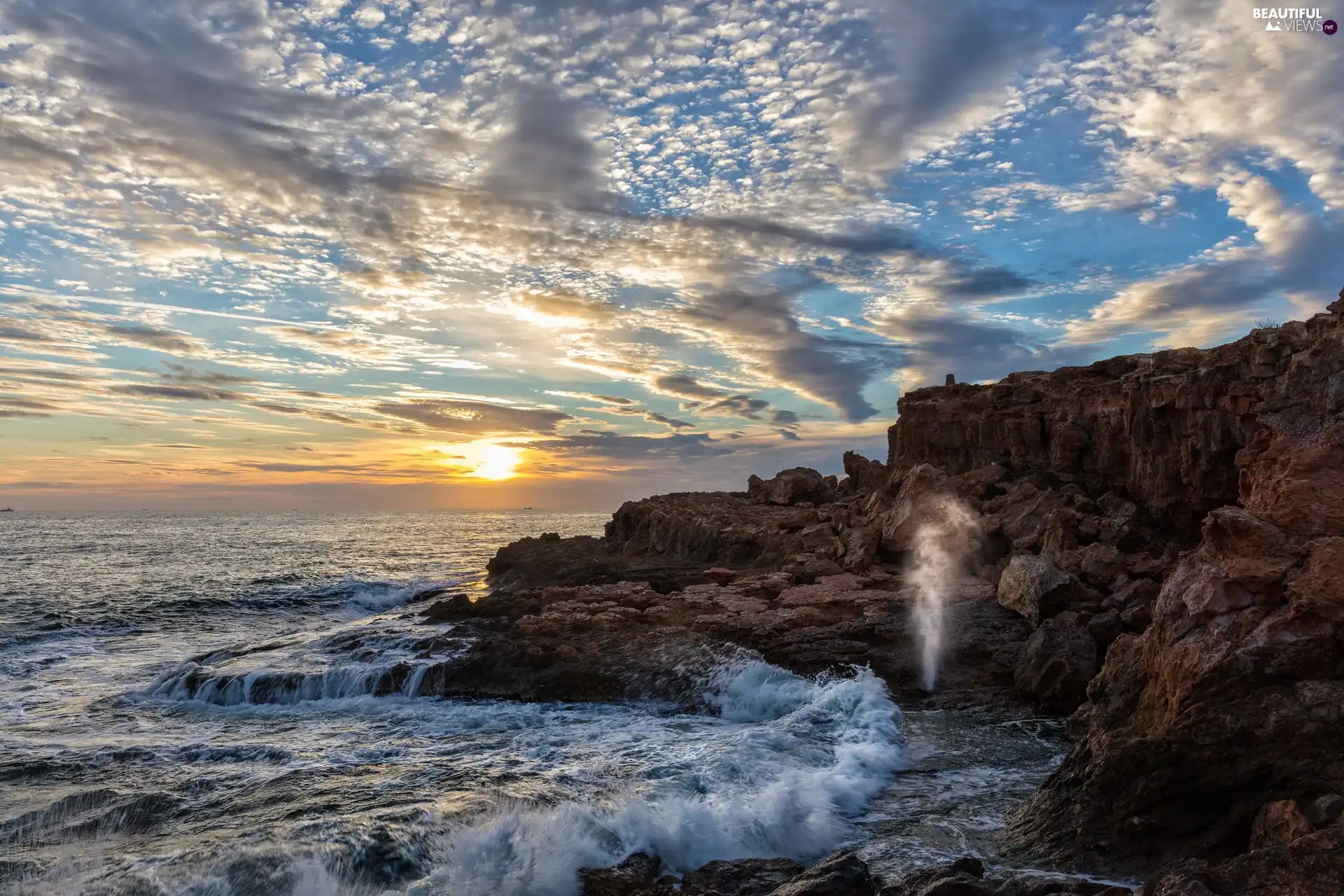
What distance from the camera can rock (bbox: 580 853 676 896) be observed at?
32.2 ft

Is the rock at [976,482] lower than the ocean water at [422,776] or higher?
higher

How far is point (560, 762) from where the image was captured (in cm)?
1479

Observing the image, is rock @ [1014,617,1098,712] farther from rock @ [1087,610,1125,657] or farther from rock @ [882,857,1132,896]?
rock @ [882,857,1132,896]

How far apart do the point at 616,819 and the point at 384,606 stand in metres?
33.9

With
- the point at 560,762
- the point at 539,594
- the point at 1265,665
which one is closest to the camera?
the point at 1265,665

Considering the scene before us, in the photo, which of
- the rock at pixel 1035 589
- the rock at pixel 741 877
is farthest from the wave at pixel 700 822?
the rock at pixel 1035 589

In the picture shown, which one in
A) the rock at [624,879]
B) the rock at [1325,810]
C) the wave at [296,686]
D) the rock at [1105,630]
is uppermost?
the rock at [1105,630]

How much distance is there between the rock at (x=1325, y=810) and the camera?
776 cm

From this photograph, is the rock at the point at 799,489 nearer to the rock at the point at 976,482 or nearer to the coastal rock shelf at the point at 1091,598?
the coastal rock shelf at the point at 1091,598

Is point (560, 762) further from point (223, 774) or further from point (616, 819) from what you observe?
point (223, 774)

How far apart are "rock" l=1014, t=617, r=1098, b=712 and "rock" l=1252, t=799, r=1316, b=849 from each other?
789cm

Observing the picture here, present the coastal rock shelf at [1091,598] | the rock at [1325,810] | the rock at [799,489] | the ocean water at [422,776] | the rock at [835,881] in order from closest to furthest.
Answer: the rock at [1325,810]
the rock at [835,881]
the coastal rock shelf at [1091,598]
the ocean water at [422,776]
the rock at [799,489]

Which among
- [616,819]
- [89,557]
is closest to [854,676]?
[616,819]

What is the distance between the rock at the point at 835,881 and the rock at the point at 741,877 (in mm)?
747
